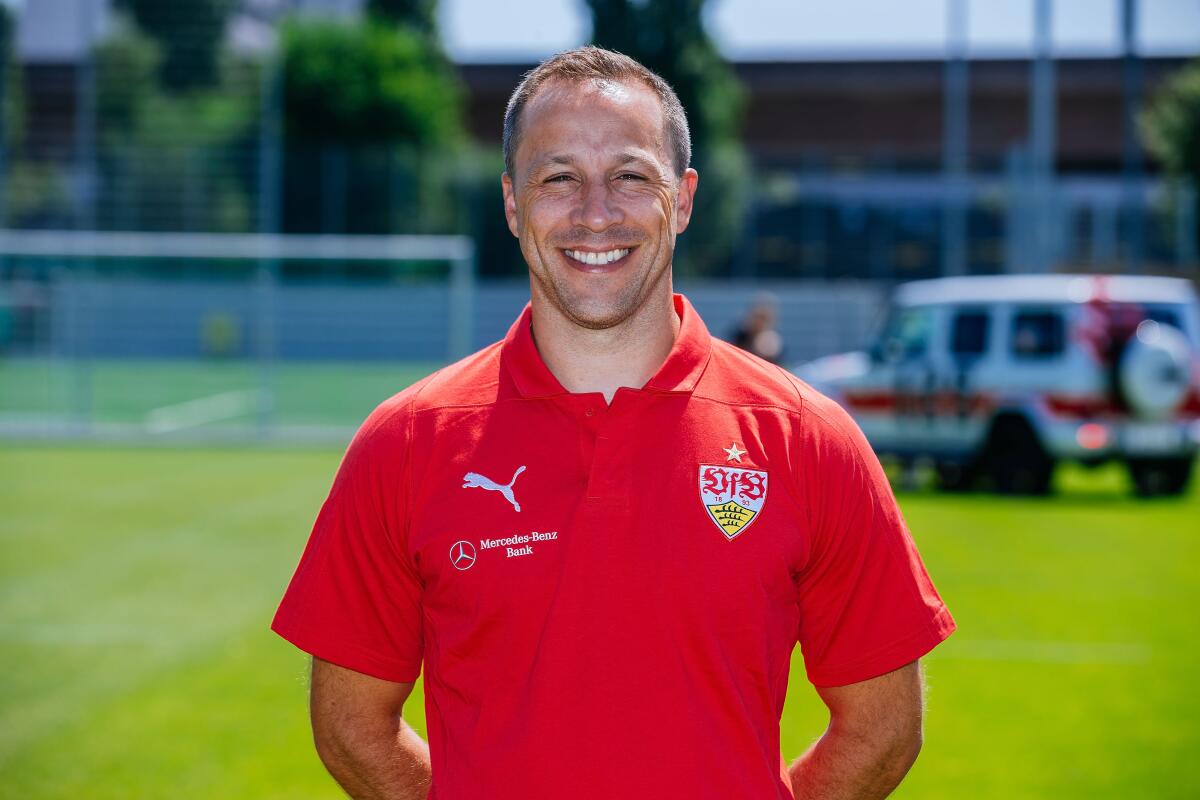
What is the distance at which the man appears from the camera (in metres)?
2.44

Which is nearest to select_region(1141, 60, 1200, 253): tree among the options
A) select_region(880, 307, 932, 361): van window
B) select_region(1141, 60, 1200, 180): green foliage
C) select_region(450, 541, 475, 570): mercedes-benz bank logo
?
select_region(1141, 60, 1200, 180): green foliage

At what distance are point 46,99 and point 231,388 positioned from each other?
2473 centimetres

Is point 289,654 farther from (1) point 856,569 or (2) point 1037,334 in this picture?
(2) point 1037,334

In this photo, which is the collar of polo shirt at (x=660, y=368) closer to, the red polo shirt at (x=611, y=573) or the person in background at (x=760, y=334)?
the red polo shirt at (x=611, y=573)

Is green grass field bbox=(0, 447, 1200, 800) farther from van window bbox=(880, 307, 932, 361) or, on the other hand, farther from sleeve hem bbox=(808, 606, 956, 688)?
van window bbox=(880, 307, 932, 361)

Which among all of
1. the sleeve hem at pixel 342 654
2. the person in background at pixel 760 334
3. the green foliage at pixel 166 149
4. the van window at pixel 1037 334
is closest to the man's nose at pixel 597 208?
the sleeve hem at pixel 342 654

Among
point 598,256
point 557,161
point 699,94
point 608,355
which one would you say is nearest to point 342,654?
point 608,355

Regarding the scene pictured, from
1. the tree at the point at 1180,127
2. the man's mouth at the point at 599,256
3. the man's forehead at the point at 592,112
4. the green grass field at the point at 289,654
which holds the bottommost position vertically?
the green grass field at the point at 289,654

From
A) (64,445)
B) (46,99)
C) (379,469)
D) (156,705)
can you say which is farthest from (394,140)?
(379,469)

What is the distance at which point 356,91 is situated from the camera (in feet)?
153

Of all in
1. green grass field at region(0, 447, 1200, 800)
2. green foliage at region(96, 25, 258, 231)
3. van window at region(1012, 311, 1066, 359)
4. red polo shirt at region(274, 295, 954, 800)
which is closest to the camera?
red polo shirt at region(274, 295, 954, 800)

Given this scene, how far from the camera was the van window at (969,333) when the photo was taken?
16.1 m

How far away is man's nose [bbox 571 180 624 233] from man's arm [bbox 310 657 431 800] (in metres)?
0.89

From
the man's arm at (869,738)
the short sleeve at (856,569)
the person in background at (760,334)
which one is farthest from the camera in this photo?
the person in background at (760,334)
